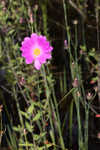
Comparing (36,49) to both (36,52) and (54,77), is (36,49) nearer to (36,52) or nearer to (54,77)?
(36,52)

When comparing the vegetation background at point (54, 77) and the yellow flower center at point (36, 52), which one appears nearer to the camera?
the yellow flower center at point (36, 52)

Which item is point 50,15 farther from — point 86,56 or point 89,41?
point 86,56

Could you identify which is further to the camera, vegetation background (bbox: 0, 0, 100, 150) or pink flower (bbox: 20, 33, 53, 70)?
vegetation background (bbox: 0, 0, 100, 150)

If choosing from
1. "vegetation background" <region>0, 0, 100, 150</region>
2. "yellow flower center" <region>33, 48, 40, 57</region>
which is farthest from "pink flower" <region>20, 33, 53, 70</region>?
"vegetation background" <region>0, 0, 100, 150</region>

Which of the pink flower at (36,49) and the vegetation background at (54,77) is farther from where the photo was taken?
the vegetation background at (54,77)

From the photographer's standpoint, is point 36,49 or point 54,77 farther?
point 54,77

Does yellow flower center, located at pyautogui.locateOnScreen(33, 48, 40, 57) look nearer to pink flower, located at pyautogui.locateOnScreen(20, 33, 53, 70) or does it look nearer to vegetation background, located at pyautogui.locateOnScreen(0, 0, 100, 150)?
pink flower, located at pyautogui.locateOnScreen(20, 33, 53, 70)

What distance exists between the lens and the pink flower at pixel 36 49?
0.92m

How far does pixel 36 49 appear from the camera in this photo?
3.33ft

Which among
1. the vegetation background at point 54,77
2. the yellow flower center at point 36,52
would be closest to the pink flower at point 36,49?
the yellow flower center at point 36,52

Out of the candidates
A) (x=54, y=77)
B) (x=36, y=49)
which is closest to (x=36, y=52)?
(x=36, y=49)

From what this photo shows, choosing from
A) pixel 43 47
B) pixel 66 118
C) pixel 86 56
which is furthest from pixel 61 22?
pixel 43 47

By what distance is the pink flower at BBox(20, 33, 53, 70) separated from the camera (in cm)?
92

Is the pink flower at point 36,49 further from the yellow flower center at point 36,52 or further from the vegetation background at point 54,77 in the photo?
the vegetation background at point 54,77
